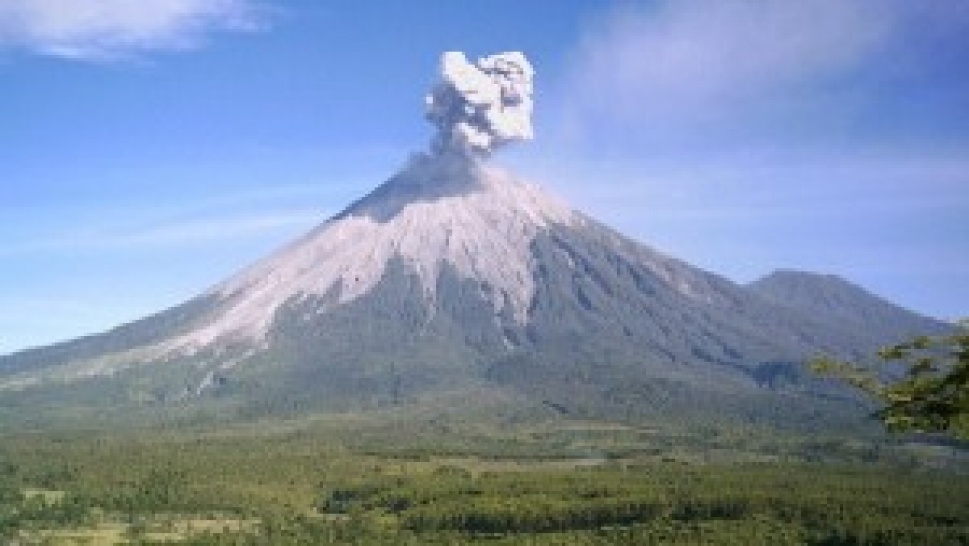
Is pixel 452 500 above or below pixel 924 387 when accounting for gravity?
below

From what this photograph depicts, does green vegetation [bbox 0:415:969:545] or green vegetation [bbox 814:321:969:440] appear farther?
green vegetation [bbox 0:415:969:545]

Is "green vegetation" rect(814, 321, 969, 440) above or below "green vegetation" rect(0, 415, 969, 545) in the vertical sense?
above

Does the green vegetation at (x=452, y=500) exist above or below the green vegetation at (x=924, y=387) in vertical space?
below

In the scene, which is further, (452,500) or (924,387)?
(452,500)

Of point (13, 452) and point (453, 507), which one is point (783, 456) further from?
point (13, 452)
